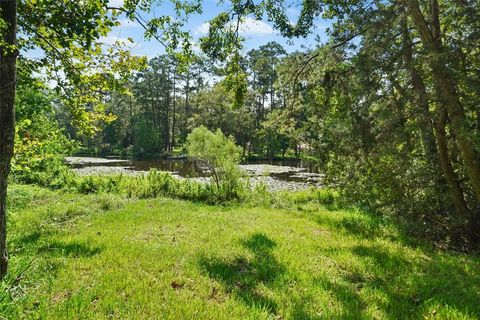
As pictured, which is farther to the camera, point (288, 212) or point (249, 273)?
point (288, 212)

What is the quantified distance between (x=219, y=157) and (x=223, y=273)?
9719 mm

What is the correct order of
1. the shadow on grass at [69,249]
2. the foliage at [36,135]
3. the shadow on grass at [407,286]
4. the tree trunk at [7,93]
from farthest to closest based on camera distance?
the shadow on grass at [69,249] < the foliage at [36,135] < the shadow on grass at [407,286] < the tree trunk at [7,93]

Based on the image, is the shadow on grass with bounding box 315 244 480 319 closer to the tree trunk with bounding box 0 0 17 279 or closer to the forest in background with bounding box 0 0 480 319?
the forest in background with bounding box 0 0 480 319

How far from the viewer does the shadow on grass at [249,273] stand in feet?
12.3

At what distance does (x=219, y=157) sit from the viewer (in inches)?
553

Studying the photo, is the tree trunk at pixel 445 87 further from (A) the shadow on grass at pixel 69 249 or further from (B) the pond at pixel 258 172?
(B) the pond at pixel 258 172

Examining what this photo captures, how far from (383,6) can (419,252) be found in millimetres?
4685

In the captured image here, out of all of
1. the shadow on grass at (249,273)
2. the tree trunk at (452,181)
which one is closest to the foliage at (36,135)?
the shadow on grass at (249,273)

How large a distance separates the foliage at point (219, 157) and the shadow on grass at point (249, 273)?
25.5ft

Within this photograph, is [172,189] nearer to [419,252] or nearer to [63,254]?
[63,254]

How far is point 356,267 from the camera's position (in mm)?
5000

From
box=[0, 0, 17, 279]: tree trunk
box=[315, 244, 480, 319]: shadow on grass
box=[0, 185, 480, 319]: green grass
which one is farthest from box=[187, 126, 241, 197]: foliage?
box=[0, 0, 17, 279]: tree trunk

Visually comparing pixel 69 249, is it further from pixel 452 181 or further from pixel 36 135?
pixel 452 181

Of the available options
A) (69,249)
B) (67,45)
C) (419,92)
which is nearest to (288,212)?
(419,92)
